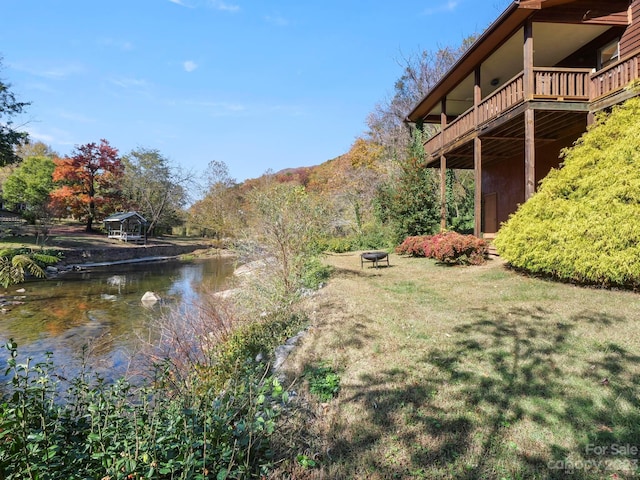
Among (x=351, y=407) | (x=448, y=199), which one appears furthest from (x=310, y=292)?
(x=448, y=199)

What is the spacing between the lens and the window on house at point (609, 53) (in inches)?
364

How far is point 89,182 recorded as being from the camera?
110 feet

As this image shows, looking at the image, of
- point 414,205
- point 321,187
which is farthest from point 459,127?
point 321,187

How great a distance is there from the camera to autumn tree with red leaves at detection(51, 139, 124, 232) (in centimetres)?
3194

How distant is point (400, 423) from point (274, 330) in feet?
10.4

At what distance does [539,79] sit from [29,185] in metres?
43.5

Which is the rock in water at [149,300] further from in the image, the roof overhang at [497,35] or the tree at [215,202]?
the tree at [215,202]

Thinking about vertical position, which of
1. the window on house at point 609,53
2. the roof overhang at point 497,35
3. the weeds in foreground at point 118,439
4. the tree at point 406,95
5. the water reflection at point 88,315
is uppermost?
the tree at point 406,95

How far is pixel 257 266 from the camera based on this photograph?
7598 mm

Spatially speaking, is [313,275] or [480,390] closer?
[480,390]

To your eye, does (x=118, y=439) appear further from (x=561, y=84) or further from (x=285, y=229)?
(x=561, y=84)

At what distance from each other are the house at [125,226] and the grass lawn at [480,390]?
30835 millimetres

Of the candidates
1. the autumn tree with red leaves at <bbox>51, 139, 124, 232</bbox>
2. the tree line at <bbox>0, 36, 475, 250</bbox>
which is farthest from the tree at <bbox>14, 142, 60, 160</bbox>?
the autumn tree with red leaves at <bbox>51, 139, 124, 232</bbox>

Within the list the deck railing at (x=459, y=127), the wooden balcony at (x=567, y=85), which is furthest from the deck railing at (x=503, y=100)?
the deck railing at (x=459, y=127)
